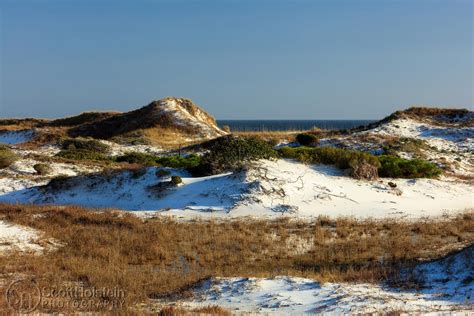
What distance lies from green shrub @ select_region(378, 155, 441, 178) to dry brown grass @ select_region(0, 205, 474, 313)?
5.42 meters

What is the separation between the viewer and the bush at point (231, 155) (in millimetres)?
20188

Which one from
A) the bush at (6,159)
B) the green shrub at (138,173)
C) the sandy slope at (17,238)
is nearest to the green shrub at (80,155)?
→ the bush at (6,159)

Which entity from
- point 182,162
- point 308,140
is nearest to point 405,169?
point 182,162

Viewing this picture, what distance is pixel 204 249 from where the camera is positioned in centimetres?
1239

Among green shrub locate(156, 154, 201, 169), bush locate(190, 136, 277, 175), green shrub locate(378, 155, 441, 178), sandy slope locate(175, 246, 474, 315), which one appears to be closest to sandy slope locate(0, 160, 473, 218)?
bush locate(190, 136, 277, 175)

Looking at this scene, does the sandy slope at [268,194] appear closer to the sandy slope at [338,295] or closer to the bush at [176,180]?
the bush at [176,180]

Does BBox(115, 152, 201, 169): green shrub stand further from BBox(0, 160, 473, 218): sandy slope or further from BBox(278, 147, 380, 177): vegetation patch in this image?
BBox(278, 147, 380, 177): vegetation patch

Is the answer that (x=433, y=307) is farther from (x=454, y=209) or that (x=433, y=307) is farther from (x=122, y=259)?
(x=454, y=209)

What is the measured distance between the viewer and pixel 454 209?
58.3 feet

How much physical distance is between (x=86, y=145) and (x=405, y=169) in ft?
71.4

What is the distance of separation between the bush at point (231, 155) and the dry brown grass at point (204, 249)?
16.6 feet

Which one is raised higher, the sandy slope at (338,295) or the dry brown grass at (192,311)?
the dry brown grass at (192,311)

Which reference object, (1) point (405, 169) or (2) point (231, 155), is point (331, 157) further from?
(2) point (231, 155)

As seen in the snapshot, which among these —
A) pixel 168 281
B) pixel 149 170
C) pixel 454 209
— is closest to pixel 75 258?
pixel 168 281
